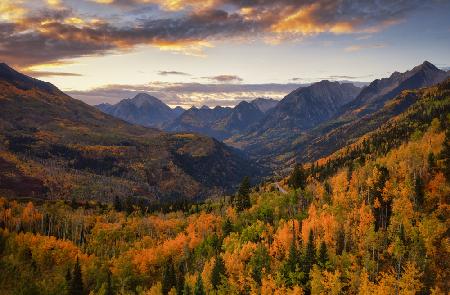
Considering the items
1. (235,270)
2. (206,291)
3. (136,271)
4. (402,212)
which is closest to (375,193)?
(402,212)

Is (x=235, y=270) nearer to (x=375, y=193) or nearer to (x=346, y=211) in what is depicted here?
(x=346, y=211)

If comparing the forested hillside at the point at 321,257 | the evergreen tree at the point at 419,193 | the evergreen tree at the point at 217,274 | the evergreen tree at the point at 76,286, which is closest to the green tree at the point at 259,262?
the forested hillside at the point at 321,257

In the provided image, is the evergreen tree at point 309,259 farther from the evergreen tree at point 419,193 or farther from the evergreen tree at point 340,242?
the evergreen tree at point 419,193

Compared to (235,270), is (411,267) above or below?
above

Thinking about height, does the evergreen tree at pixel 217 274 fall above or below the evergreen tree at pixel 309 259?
below

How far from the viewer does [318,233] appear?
531 feet

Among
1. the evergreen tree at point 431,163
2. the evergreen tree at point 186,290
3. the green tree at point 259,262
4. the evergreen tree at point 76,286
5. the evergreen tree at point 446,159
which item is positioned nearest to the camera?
the evergreen tree at point 186,290

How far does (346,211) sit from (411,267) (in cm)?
5677

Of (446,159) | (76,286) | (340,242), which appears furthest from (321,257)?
(76,286)

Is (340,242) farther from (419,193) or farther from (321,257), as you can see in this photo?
(419,193)

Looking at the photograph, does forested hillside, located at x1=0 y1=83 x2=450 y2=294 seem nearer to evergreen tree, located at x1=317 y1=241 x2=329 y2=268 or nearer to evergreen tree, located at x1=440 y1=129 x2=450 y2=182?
evergreen tree, located at x1=317 y1=241 x2=329 y2=268

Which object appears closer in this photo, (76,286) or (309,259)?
(309,259)

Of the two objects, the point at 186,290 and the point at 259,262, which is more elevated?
the point at 259,262

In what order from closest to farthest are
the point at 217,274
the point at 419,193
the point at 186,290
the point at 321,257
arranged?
the point at 321,257, the point at 186,290, the point at 217,274, the point at 419,193
